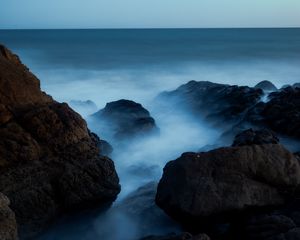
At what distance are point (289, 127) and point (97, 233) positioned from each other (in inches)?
219

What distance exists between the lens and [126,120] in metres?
11.9

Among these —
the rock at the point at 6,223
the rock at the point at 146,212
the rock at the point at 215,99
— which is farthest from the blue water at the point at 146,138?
the rock at the point at 6,223

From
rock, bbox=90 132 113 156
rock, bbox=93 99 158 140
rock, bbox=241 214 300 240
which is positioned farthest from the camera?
rock, bbox=93 99 158 140

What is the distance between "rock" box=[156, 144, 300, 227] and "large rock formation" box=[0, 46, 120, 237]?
3.69 feet

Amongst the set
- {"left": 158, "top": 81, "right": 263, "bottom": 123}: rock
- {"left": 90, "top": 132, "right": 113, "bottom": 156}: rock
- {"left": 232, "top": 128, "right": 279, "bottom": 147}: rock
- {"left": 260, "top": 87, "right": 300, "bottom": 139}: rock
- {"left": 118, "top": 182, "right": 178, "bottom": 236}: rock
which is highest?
{"left": 158, "top": 81, "right": 263, "bottom": 123}: rock

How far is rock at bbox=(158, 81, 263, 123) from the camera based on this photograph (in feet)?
41.3

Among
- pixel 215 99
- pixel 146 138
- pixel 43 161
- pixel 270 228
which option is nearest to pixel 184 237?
pixel 270 228

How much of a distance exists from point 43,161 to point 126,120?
17.6 ft

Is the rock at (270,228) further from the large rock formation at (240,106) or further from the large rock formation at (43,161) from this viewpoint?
the large rock formation at (240,106)

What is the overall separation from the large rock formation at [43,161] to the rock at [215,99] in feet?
19.7

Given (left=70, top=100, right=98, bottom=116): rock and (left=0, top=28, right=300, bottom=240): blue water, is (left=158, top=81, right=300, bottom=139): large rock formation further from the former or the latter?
(left=70, top=100, right=98, bottom=116): rock

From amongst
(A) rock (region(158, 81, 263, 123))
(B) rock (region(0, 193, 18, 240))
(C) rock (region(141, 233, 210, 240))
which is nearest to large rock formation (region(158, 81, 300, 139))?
(A) rock (region(158, 81, 263, 123))

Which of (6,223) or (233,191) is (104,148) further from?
(6,223)

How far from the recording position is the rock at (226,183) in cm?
593
